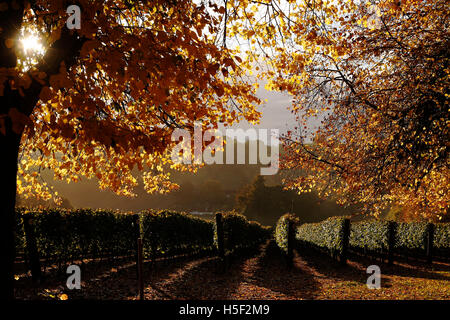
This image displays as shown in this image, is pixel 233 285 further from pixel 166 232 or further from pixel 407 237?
pixel 407 237

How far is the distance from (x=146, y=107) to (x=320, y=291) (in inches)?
299

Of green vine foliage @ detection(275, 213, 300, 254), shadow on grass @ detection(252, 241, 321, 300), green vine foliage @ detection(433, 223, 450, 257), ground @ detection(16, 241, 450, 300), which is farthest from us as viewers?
green vine foliage @ detection(433, 223, 450, 257)

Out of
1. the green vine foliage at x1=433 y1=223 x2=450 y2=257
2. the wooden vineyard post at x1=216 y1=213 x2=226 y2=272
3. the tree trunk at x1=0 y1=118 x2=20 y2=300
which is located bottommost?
the green vine foliage at x1=433 y1=223 x2=450 y2=257

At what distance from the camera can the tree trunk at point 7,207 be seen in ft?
12.4

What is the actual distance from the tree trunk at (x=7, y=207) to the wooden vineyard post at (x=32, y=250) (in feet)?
19.3

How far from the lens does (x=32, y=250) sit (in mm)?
8930

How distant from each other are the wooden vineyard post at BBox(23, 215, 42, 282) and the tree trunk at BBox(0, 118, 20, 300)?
19.3ft

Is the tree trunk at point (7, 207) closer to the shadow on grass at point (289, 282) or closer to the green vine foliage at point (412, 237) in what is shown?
the shadow on grass at point (289, 282)

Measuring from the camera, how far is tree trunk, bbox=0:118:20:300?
3766 mm

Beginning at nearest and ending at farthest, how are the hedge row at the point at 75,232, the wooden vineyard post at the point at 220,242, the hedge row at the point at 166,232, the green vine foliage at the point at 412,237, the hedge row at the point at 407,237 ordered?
1. the hedge row at the point at 75,232
2. the wooden vineyard post at the point at 220,242
3. the hedge row at the point at 166,232
4. the hedge row at the point at 407,237
5. the green vine foliage at the point at 412,237

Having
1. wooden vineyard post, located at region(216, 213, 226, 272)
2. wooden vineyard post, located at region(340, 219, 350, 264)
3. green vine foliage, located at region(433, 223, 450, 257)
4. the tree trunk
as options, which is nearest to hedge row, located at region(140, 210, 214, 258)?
wooden vineyard post, located at region(216, 213, 226, 272)
